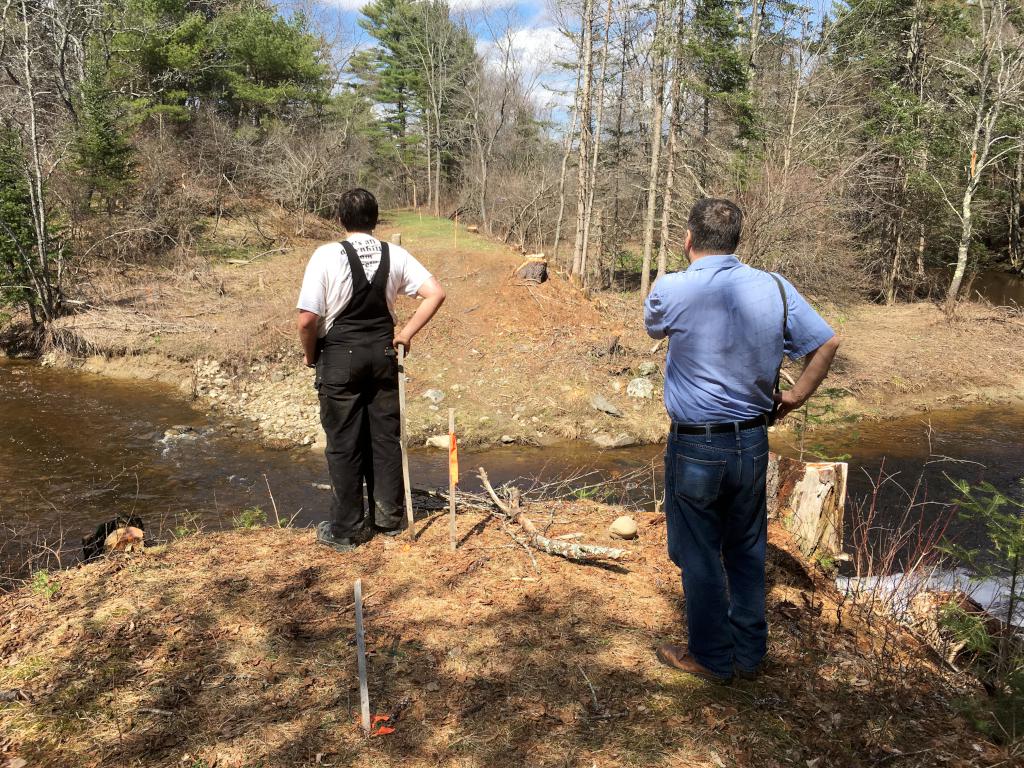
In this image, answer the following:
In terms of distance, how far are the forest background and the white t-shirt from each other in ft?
34.9

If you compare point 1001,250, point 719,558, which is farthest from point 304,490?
point 1001,250

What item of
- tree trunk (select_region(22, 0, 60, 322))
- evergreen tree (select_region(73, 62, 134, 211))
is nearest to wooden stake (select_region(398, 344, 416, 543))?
tree trunk (select_region(22, 0, 60, 322))

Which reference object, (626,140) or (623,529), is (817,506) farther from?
(626,140)

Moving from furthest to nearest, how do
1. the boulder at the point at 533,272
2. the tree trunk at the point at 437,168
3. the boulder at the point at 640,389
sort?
the tree trunk at the point at 437,168, the boulder at the point at 533,272, the boulder at the point at 640,389

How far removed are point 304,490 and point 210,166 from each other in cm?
1836

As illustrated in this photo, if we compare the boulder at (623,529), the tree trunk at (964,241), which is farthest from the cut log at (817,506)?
the tree trunk at (964,241)

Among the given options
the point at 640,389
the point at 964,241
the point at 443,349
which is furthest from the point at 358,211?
the point at 964,241

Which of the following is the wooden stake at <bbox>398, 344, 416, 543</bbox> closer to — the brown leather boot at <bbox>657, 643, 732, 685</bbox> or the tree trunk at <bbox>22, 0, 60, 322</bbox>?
the brown leather boot at <bbox>657, 643, 732, 685</bbox>

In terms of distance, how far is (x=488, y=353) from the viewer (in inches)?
523

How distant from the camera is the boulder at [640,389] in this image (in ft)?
39.0

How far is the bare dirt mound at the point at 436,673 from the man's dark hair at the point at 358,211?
1.95 m

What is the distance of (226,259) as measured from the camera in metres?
19.4

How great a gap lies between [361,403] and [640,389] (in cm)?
887

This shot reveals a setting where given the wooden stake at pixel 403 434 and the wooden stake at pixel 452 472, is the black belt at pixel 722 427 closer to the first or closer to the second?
the wooden stake at pixel 452 472
